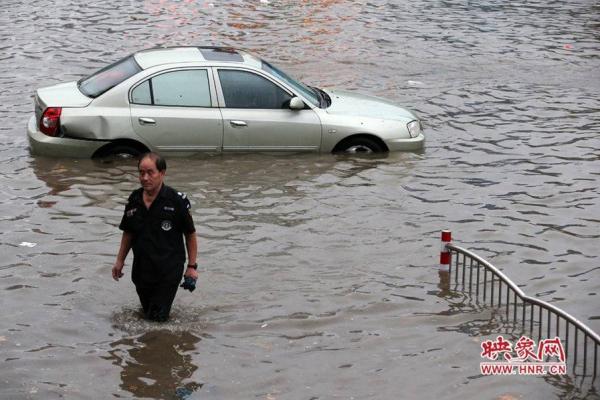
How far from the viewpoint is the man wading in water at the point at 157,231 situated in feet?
25.4

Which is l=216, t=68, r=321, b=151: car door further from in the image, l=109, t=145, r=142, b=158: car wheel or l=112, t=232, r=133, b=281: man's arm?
l=112, t=232, r=133, b=281: man's arm

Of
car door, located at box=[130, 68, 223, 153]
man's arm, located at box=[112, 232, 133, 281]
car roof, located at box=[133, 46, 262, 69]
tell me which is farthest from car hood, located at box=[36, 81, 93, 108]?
man's arm, located at box=[112, 232, 133, 281]

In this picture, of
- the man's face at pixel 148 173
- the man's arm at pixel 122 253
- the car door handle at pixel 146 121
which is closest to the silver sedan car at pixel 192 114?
the car door handle at pixel 146 121

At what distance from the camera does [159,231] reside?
25.8ft

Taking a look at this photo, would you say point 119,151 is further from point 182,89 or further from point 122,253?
point 122,253

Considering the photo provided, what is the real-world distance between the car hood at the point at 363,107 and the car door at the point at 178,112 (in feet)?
5.10

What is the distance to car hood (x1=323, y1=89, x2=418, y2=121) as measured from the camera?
1329 centimetres

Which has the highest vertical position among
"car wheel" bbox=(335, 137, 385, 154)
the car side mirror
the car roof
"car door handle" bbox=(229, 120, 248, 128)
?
the car roof

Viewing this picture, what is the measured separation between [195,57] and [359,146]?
2.41 m

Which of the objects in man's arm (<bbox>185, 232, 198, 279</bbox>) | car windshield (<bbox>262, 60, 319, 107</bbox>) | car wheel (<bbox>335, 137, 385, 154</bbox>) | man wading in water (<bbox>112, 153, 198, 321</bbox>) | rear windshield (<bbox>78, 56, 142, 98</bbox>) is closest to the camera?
man wading in water (<bbox>112, 153, 198, 321</bbox>)

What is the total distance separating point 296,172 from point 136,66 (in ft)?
7.94

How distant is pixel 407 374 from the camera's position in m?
7.82

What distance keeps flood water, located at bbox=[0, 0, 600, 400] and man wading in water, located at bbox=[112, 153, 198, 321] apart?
0.63 meters

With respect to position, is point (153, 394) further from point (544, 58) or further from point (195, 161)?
point (544, 58)
